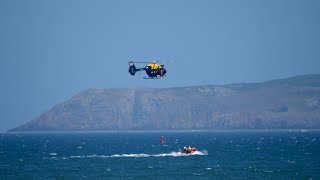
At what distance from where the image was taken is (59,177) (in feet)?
398

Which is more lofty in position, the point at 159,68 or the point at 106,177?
the point at 159,68

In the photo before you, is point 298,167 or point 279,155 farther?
point 279,155

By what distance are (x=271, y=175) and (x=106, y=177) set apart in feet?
82.5

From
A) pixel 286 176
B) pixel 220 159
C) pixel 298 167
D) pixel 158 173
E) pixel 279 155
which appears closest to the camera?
pixel 286 176

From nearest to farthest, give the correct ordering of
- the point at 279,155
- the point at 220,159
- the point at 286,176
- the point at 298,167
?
the point at 286,176 < the point at 298,167 < the point at 220,159 < the point at 279,155

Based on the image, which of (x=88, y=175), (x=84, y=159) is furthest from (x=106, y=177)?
(x=84, y=159)

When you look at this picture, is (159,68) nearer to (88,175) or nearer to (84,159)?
(88,175)

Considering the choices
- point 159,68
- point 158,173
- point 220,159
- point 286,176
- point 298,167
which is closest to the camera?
point 159,68

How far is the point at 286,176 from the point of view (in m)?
118

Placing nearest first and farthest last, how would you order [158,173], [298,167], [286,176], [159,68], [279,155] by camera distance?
[159,68] < [286,176] < [158,173] < [298,167] < [279,155]

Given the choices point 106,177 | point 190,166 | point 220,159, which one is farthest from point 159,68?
point 220,159

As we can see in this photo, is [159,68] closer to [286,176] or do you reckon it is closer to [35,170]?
[286,176]

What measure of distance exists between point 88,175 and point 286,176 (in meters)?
30.7

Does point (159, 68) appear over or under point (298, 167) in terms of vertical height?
over
